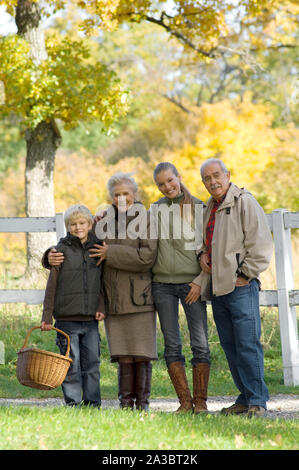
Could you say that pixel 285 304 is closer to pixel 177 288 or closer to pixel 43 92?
pixel 177 288

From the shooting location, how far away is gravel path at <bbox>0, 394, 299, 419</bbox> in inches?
236

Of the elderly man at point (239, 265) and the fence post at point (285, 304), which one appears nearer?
the elderly man at point (239, 265)

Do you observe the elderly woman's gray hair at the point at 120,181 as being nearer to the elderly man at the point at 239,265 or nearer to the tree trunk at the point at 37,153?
the elderly man at the point at 239,265

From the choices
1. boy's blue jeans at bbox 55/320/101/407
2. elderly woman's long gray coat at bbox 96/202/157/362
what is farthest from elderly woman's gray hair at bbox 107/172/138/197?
boy's blue jeans at bbox 55/320/101/407

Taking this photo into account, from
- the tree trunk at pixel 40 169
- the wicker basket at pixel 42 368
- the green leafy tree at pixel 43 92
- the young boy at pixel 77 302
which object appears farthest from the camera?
the tree trunk at pixel 40 169

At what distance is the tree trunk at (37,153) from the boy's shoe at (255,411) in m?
8.58

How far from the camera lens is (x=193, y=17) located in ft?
45.5

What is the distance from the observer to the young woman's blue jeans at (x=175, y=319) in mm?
5383

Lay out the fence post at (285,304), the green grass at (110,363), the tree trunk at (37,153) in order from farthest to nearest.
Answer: the tree trunk at (37,153)
the fence post at (285,304)
the green grass at (110,363)

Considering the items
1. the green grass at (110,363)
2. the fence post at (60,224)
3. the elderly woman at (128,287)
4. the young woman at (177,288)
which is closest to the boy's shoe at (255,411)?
the young woman at (177,288)

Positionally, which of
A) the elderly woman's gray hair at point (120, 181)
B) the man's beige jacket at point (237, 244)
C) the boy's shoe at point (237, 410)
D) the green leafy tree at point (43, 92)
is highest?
the green leafy tree at point (43, 92)

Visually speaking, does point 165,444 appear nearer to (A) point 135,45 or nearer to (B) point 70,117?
(B) point 70,117

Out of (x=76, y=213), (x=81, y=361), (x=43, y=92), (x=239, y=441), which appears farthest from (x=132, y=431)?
(x=43, y=92)

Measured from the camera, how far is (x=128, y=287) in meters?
5.39
